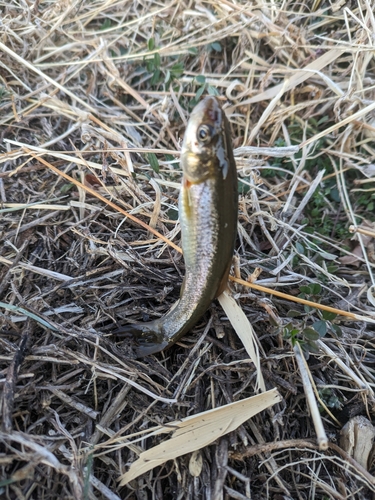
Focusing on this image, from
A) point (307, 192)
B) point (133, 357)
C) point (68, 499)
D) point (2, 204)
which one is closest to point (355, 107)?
point (307, 192)

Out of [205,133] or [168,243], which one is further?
[168,243]

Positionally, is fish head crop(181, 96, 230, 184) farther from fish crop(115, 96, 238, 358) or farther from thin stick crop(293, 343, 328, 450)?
thin stick crop(293, 343, 328, 450)

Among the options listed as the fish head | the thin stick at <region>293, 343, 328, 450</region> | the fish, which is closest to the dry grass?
the thin stick at <region>293, 343, 328, 450</region>

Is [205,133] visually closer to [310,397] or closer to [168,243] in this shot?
[168,243]

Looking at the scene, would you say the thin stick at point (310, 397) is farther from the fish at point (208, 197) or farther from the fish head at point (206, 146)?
the fish head at point (206, 146)


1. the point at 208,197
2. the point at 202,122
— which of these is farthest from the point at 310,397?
the point at 202,122

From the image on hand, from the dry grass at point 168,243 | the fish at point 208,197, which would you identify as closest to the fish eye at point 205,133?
the fish at point 208,197
